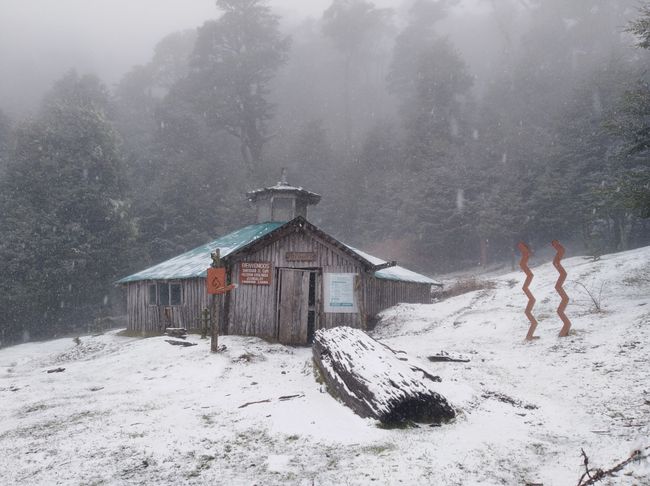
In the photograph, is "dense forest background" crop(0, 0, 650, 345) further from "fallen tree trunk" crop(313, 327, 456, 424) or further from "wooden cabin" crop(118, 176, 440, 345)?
"fallen tree trunk" crop(313, 327, 456, 424)

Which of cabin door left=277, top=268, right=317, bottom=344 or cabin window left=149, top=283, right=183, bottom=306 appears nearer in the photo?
cabin door left=277, top=268, right=317, bottom=344

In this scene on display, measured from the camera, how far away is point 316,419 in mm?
6547

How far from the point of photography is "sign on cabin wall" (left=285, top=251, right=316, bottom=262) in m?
16.3

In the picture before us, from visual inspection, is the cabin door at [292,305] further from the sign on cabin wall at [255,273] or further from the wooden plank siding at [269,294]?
the sign on cabin wall at [255,273]

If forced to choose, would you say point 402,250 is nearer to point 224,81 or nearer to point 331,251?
point 331,251

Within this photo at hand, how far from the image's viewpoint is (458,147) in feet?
144

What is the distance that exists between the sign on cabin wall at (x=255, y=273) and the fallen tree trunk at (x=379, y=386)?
7749mm

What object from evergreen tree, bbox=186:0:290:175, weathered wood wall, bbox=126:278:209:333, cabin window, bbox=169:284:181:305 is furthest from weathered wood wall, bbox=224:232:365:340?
evergreen tree, bbox=186:0:290:175

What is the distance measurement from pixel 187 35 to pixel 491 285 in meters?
70.7

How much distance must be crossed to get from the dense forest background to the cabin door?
17.1m

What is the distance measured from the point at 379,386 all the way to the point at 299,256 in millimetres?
10116

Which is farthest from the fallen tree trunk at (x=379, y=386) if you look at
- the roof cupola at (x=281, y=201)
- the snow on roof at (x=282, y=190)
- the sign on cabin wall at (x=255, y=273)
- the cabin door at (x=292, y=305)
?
the snow on roof at (x=282, y=190)

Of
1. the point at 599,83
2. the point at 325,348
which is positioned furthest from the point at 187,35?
the point at 325,348

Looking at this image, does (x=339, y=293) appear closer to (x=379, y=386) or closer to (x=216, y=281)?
(x=216, y=281)
